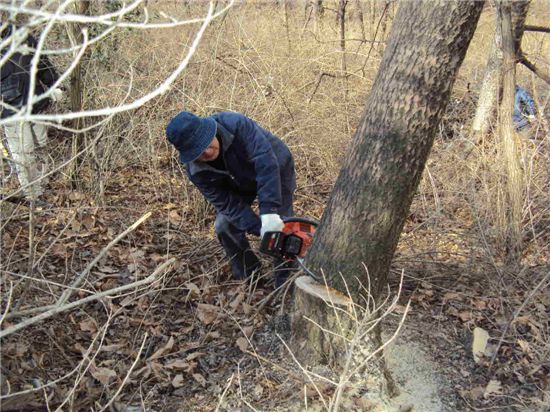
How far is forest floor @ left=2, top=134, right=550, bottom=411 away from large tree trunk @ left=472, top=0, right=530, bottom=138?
1.86 meters

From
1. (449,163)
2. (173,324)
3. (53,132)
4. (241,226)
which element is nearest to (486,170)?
(449,163)

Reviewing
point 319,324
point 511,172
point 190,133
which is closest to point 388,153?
point 319,324

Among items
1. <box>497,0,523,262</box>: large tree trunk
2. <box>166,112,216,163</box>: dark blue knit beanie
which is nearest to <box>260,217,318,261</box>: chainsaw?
<box>166,112,216,163</box>: dark blue knit beanie

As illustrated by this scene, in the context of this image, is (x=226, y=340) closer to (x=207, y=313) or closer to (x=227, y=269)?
(x=207, y=313)

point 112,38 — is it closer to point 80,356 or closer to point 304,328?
point 80,356

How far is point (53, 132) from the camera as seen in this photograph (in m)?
5.63

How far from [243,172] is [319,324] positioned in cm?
127

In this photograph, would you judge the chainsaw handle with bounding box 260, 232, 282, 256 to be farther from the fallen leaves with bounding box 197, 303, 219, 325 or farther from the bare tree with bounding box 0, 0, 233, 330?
the bare tree with bounding box 0, 0, 233, 330

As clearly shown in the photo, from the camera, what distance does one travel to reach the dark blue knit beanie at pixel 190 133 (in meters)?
3.03

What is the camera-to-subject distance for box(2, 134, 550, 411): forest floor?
266 centimetres

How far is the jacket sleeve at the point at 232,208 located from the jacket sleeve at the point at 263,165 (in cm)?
33

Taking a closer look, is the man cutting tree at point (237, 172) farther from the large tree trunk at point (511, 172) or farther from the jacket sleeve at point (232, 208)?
the large tree trunk at point (511, 172)

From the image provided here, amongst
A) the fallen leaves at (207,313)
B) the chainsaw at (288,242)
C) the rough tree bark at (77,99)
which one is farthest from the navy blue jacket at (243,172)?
the rough tree bark at (77,99)

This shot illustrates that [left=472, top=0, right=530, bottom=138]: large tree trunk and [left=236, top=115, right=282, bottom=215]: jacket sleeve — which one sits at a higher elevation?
[left=472, top=0, right=530, bottom=138]: large tree trunk
